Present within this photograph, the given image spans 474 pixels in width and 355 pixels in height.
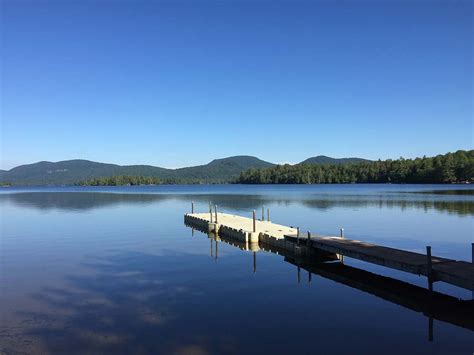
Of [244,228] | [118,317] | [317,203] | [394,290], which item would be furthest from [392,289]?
[317,203]

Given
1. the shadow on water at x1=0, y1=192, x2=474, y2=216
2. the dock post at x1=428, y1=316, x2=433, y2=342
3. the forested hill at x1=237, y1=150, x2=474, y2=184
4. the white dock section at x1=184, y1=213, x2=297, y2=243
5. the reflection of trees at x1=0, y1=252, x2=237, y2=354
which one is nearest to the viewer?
the reflection of trees at x1=0, y1=252, x2=237, y2=354

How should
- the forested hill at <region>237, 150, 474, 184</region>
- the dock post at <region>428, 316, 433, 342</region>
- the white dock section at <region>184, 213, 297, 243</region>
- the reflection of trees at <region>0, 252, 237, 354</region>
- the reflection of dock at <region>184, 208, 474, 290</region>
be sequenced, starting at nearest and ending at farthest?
the reflection of trees at <region>0, 252, 237, 354</region>
the dock post at <region>428, 316, 433, 342</region>
the reflection of dock at <region>184, 208, 474, 290</region>
the white dock section at <region>184, 213, 297, 243</region>
the forested hill at <region>237, 150, 474, 184</region>

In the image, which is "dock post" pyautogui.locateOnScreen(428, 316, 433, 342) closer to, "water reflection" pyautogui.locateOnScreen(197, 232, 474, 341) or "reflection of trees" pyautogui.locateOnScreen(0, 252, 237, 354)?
Result: "water reflection" pyautogui.locateOnScreen(197, 232, 474, 341)

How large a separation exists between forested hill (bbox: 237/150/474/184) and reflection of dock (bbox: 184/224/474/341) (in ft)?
392

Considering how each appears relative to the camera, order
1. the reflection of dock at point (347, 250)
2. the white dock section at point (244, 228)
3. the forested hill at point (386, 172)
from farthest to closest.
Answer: the forested hill at point (386, 172) → the white dock section at point (244, 228) → the reflection of dock at point (347, 250)

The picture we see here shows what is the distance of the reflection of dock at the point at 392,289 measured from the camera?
1196 cm

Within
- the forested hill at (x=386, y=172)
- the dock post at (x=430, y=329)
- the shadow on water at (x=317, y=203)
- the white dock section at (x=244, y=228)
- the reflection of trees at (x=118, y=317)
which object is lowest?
the dock post at (x=430, y=329)

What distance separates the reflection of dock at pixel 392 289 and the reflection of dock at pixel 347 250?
1.61ft

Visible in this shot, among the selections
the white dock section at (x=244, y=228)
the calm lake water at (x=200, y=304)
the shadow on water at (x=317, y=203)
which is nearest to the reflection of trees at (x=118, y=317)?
the calm lake water at (x=200, y=304)

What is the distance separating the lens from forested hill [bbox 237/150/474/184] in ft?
412

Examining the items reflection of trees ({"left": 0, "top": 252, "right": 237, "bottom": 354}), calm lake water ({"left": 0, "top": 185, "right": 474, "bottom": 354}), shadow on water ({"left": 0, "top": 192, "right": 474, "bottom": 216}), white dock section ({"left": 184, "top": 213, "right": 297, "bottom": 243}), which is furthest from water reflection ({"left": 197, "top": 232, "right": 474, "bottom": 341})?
shadow on water ({"left": 0, "top": 192, "right": 474, "bottom": 216})

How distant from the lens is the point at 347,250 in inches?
676

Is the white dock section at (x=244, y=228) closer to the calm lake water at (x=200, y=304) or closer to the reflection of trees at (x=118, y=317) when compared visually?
the calm lake water at (x=200, y=304)

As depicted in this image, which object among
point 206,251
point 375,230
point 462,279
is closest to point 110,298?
point 206,251
